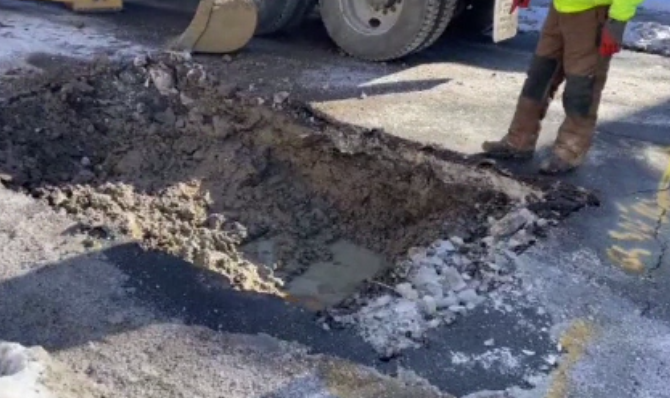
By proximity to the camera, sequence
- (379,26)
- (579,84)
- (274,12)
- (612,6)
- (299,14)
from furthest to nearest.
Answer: (299,14) < (274,12) < (379,26) < (579,84) < (612,6)

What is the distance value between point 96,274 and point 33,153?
160cm

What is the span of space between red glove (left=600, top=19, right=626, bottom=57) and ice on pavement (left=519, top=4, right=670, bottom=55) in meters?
3.72

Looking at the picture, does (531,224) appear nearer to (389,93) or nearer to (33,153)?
(389,93)

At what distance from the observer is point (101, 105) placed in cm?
596

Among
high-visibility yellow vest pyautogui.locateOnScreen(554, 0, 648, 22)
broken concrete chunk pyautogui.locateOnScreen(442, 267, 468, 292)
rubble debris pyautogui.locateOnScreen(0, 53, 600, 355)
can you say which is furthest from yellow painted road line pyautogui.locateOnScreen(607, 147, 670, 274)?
high-visibility yellow vest pyautogui.locateOnScreen(554, 0, 648, 22)

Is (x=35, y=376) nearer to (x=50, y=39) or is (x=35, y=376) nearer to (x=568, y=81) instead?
(x=568, y=81)

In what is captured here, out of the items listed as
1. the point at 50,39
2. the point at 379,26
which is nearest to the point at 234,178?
the point at 379,26

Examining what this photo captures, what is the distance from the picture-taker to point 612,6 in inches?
185

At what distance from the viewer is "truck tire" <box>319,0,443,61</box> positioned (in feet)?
23.1

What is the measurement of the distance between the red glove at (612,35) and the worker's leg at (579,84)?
19cm

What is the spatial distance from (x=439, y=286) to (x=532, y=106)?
178 centimetres

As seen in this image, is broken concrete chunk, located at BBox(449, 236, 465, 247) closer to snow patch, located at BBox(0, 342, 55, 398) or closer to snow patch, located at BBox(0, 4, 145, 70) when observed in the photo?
snow patch, located at BBox(0, 342, 55, 398)

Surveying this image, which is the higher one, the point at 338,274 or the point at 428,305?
the point at 428,305

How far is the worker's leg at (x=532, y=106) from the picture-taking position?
530 cm
